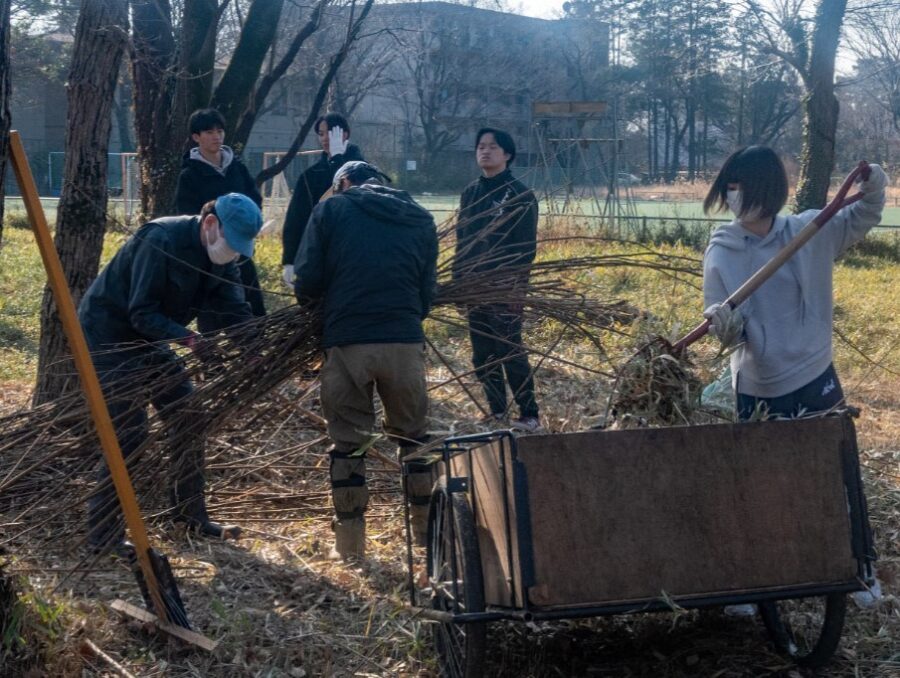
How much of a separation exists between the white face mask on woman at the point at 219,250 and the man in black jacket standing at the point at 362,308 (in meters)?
0.26

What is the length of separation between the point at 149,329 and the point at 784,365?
89.4 inches

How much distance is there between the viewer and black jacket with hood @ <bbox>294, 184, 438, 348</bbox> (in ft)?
13.8

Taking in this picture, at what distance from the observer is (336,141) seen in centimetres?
634

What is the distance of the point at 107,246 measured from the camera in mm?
14570

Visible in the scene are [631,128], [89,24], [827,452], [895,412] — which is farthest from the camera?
[631,128]

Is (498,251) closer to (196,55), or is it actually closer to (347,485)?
(347,485)

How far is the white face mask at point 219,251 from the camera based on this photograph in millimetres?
4215

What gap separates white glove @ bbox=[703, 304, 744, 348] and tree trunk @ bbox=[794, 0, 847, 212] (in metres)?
13.5

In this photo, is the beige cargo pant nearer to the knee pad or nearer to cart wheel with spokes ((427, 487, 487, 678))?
the knee pad

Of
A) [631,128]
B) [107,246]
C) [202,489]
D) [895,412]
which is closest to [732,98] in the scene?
[631,128]

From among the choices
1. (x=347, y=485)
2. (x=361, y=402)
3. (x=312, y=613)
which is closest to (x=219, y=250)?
(x=361, y=402)

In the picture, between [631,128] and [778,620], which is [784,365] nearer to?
[778,620]

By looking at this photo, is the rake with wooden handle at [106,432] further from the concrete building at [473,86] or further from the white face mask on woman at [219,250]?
the concrete building at [473,86]

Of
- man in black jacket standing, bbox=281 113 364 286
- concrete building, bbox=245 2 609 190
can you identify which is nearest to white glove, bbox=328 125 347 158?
man in black jacket standing, bbox=281 113 364 286
